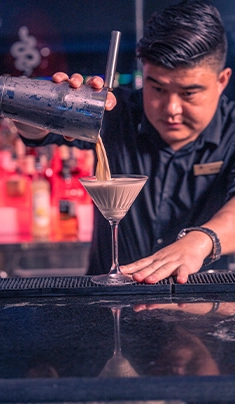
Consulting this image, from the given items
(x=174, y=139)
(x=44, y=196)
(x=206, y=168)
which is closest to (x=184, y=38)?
(x=174, y=139)

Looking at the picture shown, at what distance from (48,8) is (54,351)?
8.77 feet

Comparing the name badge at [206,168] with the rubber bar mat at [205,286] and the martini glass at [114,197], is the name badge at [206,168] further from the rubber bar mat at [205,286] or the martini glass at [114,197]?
the rubber bar mat at [205,286]

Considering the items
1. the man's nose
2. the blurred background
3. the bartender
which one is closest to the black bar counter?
the bartender

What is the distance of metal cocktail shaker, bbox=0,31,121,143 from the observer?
1396 mm

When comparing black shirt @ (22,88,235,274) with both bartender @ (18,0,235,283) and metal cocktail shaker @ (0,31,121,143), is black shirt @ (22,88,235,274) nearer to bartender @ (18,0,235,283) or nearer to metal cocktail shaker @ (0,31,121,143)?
bartender @ (18,0,235,283)

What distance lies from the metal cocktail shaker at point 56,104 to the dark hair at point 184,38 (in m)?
0.54

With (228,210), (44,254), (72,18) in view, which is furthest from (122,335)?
(72,18)

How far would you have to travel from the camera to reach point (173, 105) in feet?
6.57

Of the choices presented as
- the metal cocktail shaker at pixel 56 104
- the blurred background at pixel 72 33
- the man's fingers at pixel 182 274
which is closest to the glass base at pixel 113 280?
the man's fingers at pixel 182 274

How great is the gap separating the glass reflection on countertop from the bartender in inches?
24.4

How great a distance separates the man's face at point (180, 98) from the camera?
1982 millimetres

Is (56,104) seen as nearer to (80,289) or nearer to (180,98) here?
(80,289)

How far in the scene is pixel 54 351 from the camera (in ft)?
3.24

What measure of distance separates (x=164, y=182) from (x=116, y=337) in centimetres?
131
